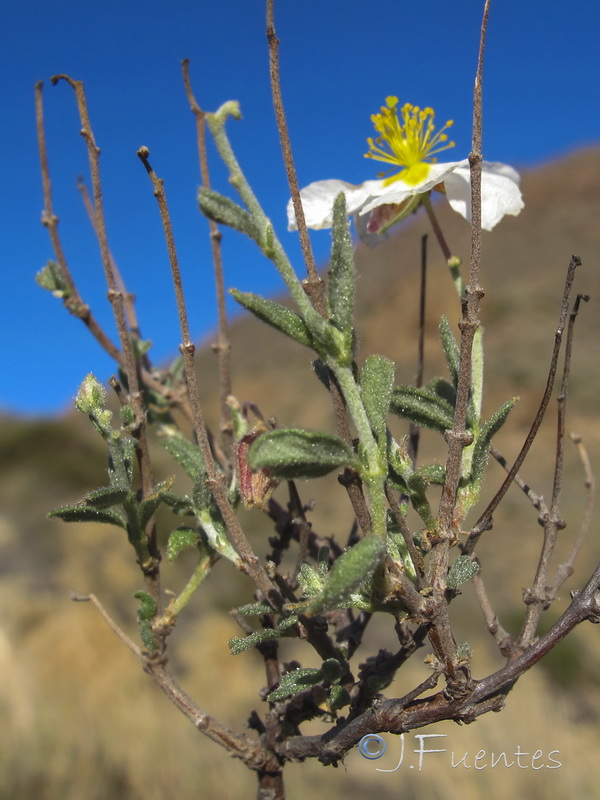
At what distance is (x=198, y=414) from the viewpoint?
0.78m

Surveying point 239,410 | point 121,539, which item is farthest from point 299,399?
point 239,410

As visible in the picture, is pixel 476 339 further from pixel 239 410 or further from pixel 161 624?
pixel 161 624

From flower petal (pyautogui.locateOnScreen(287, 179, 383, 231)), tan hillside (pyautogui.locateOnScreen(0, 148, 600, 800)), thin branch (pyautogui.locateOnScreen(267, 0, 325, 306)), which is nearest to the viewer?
thin branch (pyautogui.locateOnScreen(267, 0, 325, 306))

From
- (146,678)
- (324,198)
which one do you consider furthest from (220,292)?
(146,678)

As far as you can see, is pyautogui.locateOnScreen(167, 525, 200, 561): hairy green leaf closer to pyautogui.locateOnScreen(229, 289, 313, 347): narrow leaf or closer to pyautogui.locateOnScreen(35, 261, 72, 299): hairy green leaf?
pyautogui.locateOnScreen(229, 289, 313, 347): narrow leaf

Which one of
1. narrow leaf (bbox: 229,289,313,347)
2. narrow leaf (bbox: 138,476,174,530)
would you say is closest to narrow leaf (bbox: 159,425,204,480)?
narrow leaf (bbox: 138,476,174,530)

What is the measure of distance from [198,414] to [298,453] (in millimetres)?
169

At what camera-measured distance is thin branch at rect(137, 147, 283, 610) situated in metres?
0.75

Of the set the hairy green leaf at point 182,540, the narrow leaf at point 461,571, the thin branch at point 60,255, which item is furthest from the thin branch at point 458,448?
the thin branch at point 60,255

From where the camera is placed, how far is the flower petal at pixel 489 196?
1.03 meters

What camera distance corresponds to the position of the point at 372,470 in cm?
69

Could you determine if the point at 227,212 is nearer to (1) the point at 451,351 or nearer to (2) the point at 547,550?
(1) the point at 451,351

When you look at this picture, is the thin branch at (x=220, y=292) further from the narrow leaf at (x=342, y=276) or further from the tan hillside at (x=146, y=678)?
the tan hillside at (x=146, y=678)

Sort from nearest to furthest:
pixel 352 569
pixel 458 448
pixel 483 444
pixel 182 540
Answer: pixel 352 569
pixel 458 448
pixel 483 444
pixel 182 540
